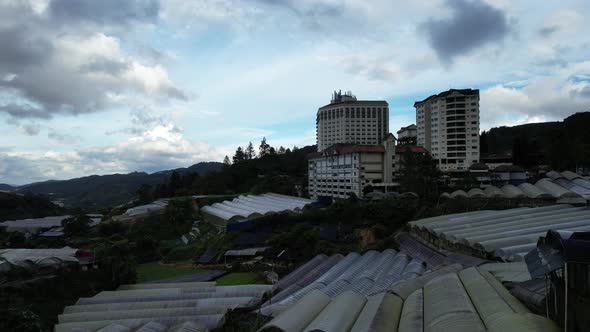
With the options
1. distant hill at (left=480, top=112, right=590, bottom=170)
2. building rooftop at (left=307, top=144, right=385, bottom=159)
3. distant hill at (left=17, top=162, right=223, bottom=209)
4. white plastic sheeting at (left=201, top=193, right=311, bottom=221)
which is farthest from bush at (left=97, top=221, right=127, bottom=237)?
distant hill at (left=17, top=162, right=223, bottom=209)

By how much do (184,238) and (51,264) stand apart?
1166cm

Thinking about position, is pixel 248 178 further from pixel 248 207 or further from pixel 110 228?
pixel 110 228

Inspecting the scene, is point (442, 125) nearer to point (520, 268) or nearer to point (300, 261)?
point (300, 261)

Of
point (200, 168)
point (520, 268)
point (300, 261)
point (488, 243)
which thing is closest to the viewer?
point (520, 268)

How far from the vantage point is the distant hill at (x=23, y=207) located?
150ft

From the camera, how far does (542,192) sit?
769 inches

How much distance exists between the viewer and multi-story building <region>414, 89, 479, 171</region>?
142ft

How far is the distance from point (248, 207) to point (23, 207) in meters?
38.0

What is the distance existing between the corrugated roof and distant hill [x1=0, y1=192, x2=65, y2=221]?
49.8 m

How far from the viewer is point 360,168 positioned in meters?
38.0

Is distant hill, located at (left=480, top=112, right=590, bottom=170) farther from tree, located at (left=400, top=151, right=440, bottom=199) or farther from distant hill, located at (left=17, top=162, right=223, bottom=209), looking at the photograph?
distant hill, located at (left=17, top=162, right=223, bottom=209)

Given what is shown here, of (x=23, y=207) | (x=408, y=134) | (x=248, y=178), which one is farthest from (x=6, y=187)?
(x=408, y=134)

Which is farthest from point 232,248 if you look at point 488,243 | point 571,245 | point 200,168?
point 200,168

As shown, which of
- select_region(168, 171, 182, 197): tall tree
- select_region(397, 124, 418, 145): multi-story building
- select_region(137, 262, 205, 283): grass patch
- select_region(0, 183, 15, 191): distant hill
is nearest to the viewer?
select_region(137, 262, 205, 283): grass patch
